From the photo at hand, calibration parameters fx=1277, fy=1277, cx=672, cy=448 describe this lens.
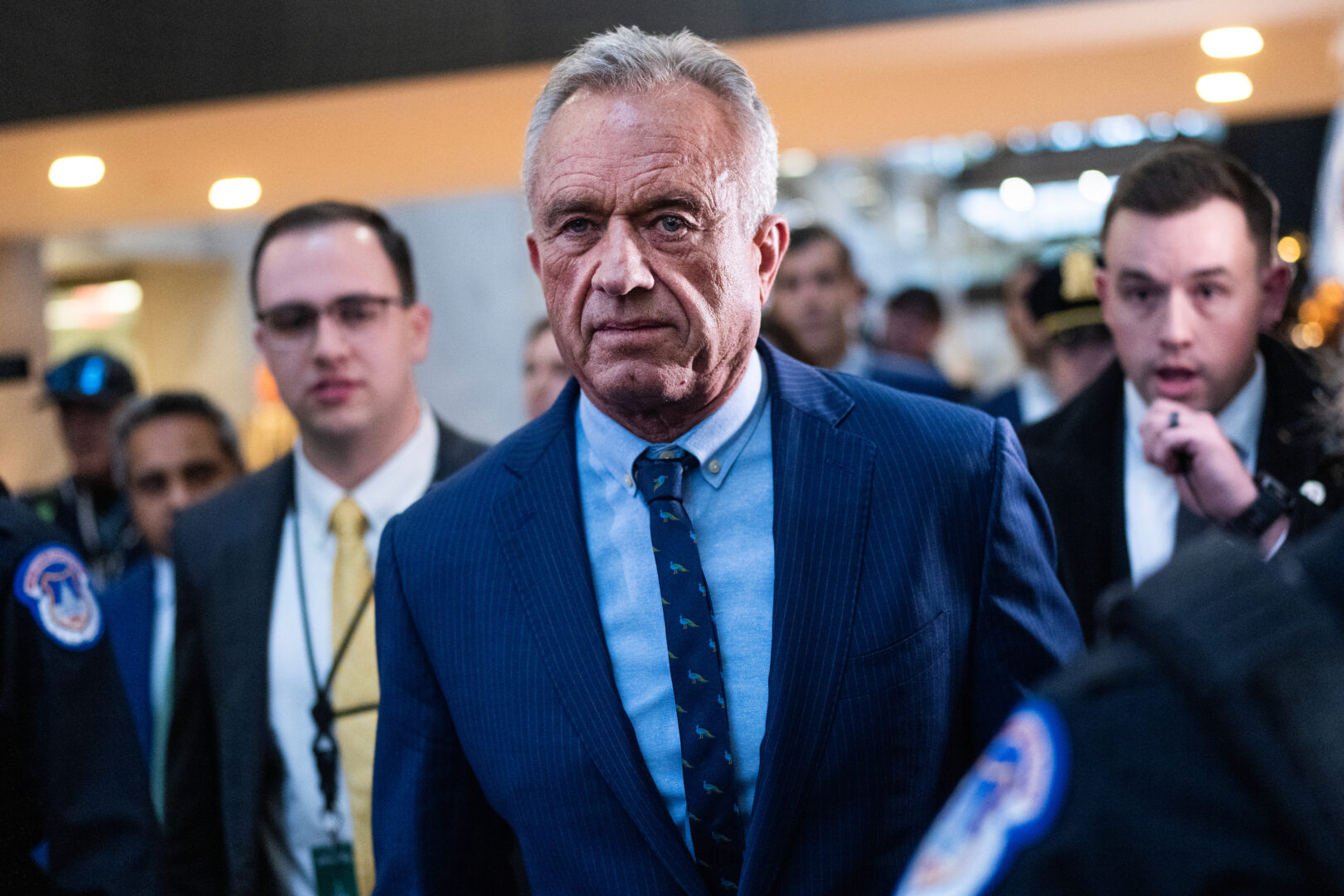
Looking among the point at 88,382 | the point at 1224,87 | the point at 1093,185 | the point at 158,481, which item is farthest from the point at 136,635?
the point at 1093,185

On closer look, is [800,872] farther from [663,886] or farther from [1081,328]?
[1081,328]

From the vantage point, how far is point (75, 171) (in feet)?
16.6

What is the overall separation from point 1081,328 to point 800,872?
2201 millimetres

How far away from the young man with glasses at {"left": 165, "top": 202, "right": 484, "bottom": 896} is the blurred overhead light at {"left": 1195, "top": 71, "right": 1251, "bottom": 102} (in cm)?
343

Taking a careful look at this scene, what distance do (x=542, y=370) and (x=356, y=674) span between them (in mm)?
1301

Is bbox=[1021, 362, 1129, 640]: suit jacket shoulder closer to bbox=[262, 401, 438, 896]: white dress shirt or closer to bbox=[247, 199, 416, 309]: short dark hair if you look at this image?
bbox=[262, 401, 438, 896]: white dress shirt

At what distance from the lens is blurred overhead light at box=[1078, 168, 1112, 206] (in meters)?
18.0

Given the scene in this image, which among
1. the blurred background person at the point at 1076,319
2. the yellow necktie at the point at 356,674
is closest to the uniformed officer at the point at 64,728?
the yellow necktie at the point at 356,674

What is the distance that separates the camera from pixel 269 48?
165 inches

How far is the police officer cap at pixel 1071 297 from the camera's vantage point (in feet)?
10.7

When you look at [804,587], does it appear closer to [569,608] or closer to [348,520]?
[569,608]

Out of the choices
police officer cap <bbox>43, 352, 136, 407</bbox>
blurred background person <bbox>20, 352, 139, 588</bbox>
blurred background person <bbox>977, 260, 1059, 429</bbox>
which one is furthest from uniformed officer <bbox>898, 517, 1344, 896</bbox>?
police officer cap <bbox>43, 352, 136, 407</bbox>

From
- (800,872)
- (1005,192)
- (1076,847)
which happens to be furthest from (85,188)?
(1005,192)

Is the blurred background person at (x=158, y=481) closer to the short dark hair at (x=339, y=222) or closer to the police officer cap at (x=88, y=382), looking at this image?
the short dark hair at (x=339, y=222)
